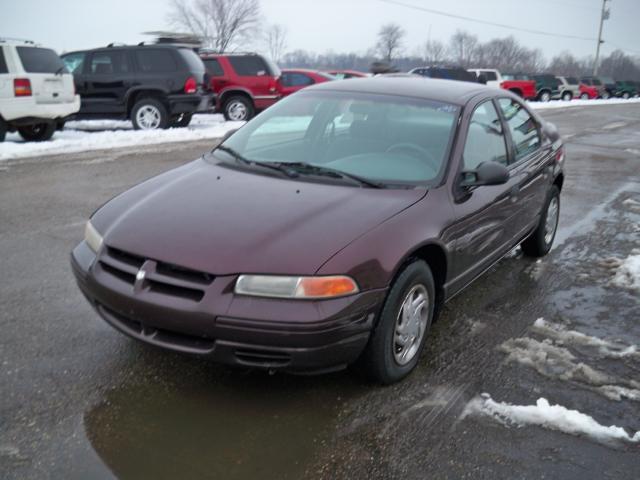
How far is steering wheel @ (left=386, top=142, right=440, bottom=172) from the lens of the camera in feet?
11.8

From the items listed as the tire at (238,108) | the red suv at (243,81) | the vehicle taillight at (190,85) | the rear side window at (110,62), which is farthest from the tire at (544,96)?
the rear side window at (110,62)

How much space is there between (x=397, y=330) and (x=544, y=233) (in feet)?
9.19

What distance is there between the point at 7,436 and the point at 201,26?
6012cm

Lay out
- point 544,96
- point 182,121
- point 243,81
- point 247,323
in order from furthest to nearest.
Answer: point 544,96 < point 243,81 < point 182,121 < point 247,323

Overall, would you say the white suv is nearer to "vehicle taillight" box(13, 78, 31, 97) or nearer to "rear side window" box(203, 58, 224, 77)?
"vehicle taillight" box(13, 78, 31, 97)

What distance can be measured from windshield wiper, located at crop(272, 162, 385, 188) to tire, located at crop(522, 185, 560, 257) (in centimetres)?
236

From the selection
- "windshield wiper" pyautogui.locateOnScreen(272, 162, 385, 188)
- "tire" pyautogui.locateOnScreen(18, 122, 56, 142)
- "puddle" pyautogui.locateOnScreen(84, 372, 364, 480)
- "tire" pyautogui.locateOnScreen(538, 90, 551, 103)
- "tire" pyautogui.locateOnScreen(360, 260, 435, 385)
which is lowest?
"puddle" pyautogui.locateOnScreen(84, 372, 364, 480)

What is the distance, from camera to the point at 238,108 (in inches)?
630

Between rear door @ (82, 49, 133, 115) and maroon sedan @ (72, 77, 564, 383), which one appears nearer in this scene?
maroon sedan @ (72, 77, 564, 383)

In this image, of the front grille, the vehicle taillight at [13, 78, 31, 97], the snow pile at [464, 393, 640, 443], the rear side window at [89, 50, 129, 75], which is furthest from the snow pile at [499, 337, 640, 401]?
the rear side window at [89, 50, 129, 75]

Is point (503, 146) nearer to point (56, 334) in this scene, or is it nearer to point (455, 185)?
point (455, 185)

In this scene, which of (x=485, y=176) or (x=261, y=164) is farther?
(x=261, y=164)

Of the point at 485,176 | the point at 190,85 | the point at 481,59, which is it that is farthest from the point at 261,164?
the point at 481,59

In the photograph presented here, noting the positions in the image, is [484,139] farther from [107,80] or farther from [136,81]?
[107,80]
